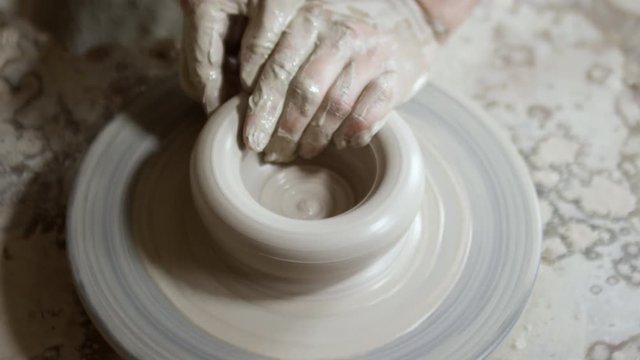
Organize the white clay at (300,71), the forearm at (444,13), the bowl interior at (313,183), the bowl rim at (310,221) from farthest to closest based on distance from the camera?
the forearm at (444,13) < the bowl interior at (313,183) < the white clay at (300,71) < the bowl rim at (310,221)

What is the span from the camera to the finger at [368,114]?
4.79 feet

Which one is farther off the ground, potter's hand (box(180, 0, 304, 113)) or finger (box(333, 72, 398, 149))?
potter's hand (box(180, 0, 304, 113))

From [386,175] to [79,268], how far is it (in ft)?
1.97

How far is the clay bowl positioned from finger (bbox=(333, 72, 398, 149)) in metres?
0.03

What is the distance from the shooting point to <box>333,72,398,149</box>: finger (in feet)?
4.79

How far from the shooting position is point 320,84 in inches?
56.8

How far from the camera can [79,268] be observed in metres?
1.52

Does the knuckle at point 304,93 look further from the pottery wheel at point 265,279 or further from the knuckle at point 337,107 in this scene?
the pottery wheel at point 265,279

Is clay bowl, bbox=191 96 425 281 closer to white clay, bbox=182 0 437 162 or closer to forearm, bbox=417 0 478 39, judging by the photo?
white clay, bbox=182 0 437 162

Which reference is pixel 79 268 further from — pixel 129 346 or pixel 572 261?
pixel 572 261

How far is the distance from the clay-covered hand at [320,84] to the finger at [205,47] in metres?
0.07

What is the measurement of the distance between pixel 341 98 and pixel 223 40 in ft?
0.87

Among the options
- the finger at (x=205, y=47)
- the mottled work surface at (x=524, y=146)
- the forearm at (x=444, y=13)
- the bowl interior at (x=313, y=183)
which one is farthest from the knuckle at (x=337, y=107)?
the mottled work surface at (x=524, y=146)

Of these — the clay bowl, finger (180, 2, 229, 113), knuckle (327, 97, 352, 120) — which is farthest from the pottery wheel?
knuckle (327, 97, 352, 120)
